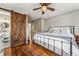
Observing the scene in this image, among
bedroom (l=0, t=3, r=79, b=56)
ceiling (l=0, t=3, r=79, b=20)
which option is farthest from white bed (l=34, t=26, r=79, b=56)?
ceiling (l=0, t=3, r=79, b=20)

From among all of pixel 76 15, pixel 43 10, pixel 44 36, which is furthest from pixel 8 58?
pixel 76 15

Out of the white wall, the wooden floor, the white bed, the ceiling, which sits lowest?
the wooden floor

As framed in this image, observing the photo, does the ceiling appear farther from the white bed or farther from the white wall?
the white bed

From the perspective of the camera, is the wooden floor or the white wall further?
the wooden floor

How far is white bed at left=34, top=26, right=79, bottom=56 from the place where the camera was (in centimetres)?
164

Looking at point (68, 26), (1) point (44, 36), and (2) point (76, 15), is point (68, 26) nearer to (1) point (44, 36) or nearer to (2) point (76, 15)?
(2) point (76, 15)

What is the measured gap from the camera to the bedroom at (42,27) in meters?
1.64

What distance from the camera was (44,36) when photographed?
5.92 feet

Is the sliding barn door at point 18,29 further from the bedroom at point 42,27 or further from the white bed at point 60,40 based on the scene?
the white bed at point 60,40

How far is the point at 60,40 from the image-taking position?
5.53ft

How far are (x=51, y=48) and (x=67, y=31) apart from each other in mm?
401

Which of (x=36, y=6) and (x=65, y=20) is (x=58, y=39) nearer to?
(x=65, y=20)

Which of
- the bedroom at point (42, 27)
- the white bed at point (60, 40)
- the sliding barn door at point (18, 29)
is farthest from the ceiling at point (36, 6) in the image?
the white bed at point (60, 40)

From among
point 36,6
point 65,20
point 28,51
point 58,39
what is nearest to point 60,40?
point 58,39
